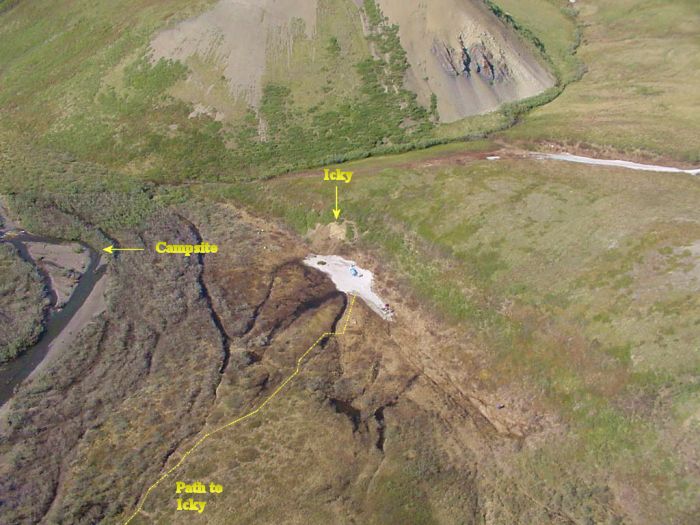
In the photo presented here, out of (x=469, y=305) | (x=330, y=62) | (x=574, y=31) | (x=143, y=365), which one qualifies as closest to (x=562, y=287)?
(x=469, y=305)

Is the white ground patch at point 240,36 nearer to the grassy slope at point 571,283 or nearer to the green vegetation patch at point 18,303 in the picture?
the grassy slope at point 571,283

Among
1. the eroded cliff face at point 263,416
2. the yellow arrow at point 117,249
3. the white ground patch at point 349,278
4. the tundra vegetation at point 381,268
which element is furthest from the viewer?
the yellow arrow at point 117,249

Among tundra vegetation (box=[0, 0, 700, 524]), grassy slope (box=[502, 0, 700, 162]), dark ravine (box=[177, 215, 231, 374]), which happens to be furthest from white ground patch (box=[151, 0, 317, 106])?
grassy slope (box=[502, 0, 700, 162])

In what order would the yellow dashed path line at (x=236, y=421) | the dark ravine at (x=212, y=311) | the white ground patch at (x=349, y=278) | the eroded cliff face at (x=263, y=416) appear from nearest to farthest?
the eroded cliff face at (x=263, y=416) < the yellow dashed path line at (x=236, y=421) < the dark ravine at (x=212, y=311) < the white ground patch at (x=349, y=278)

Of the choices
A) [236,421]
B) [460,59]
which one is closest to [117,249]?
[236,421]

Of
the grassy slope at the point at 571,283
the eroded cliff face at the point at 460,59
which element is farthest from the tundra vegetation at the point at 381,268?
the eroded cliff face at the point at 460,59

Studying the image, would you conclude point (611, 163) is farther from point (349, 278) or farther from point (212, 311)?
point (212, 311)
